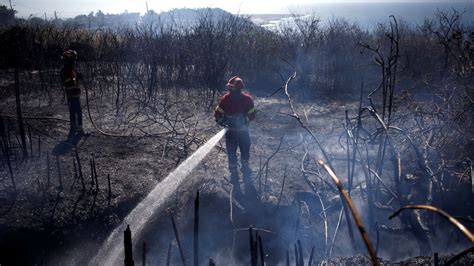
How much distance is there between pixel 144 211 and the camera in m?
6.23

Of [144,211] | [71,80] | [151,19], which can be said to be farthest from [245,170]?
[151,19]

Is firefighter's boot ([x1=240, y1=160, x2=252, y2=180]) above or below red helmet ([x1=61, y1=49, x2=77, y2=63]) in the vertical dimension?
A: below

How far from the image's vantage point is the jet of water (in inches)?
216

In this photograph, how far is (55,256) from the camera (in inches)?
213

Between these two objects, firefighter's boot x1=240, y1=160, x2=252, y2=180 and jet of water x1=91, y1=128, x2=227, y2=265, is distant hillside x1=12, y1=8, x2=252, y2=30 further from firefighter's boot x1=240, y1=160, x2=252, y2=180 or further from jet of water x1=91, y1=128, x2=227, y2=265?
firefighter's boot x1=240, y1=160, x2=252, y2=180

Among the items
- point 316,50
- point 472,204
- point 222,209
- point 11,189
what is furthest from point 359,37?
point 11,189

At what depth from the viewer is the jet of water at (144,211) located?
5477 millimetres

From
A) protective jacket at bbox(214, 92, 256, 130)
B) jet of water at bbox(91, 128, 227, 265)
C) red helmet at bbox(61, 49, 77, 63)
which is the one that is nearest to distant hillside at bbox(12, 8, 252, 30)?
red helmet at bbox(61, 49, 77, 63)

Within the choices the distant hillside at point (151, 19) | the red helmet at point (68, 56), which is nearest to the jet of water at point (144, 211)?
the red helmet at point (68, 56)

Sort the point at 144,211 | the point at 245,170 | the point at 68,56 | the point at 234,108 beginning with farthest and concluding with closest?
the point at 68,56 → the point at 245,170 → the point at 234,108 → the point at 144,211

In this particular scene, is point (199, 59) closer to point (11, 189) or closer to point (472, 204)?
point (11, 189)

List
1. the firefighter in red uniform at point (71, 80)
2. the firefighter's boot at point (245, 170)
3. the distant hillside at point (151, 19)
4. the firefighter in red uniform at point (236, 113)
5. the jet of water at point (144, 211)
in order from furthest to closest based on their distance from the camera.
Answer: the distant hillside at point (151, 19) → the firefighter in red uniform at point (71, 80) → the firefighter's boot at point (245, 170) → the firefighter in red uniform at point (236, 113) → the jet of water at point (144, 211)

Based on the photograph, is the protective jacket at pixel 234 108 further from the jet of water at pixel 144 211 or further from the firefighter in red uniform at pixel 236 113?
the jet of water at pixel 144 211

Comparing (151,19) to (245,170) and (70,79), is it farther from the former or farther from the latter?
(245,170)
